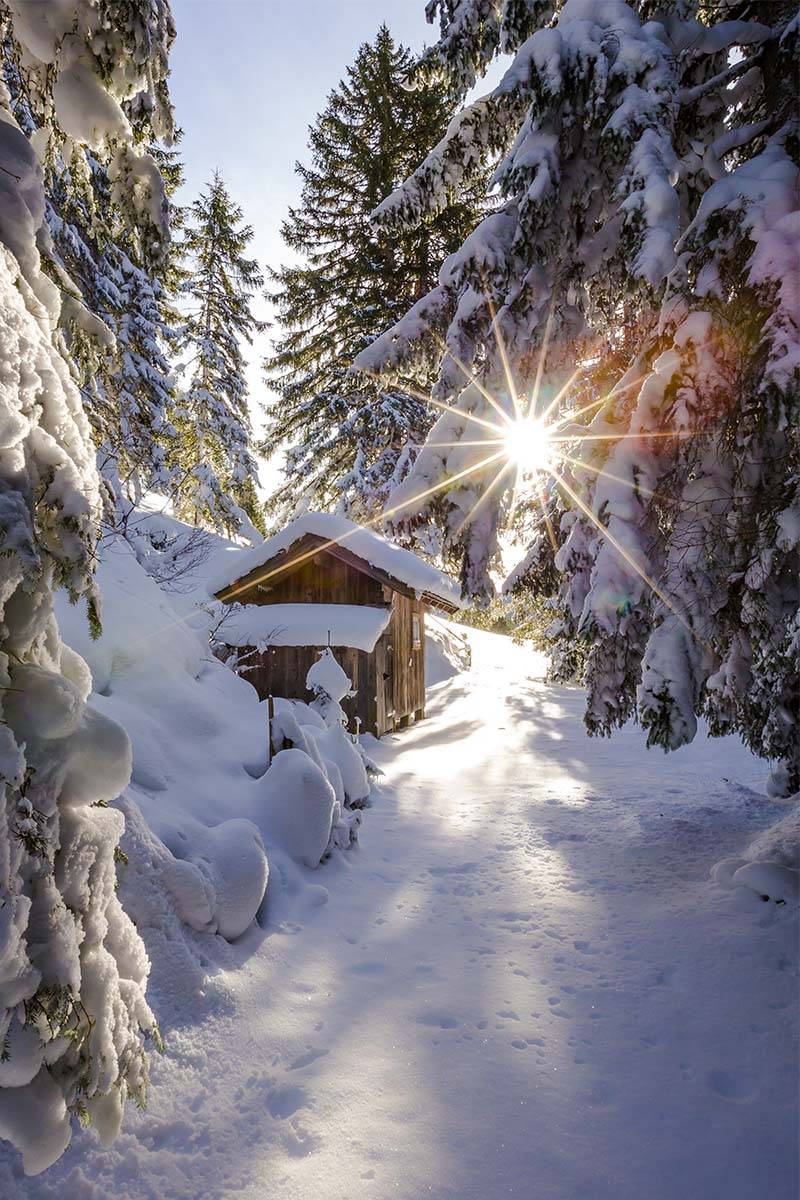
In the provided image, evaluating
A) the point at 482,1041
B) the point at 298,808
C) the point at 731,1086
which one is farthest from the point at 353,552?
the point at 731,1086

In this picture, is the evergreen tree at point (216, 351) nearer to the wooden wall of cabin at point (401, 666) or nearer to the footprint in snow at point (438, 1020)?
the wooden wall of cabin at point (401, 666)

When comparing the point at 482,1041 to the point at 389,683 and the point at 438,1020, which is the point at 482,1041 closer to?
the point at 438,1020

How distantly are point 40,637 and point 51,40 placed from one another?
2.19m

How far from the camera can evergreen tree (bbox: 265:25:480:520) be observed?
18.5m

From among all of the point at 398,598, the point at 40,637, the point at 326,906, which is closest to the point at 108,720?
the point at 40,637

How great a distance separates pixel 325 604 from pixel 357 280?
1178 cm

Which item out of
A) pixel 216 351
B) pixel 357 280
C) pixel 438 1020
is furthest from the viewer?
pixel 216 351

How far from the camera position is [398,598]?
15.2m

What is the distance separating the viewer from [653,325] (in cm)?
482

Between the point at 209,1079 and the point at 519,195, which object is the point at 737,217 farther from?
the point at 209,1079

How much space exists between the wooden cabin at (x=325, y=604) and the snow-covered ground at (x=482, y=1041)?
273 inches

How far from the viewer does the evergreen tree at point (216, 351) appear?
28000 mm

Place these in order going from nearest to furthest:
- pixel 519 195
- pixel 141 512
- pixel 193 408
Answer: pixel 519 195 < pixel 141 512 < pixel 193 408

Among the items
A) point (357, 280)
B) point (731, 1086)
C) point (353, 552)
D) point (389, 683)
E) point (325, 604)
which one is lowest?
point (389, 683)
